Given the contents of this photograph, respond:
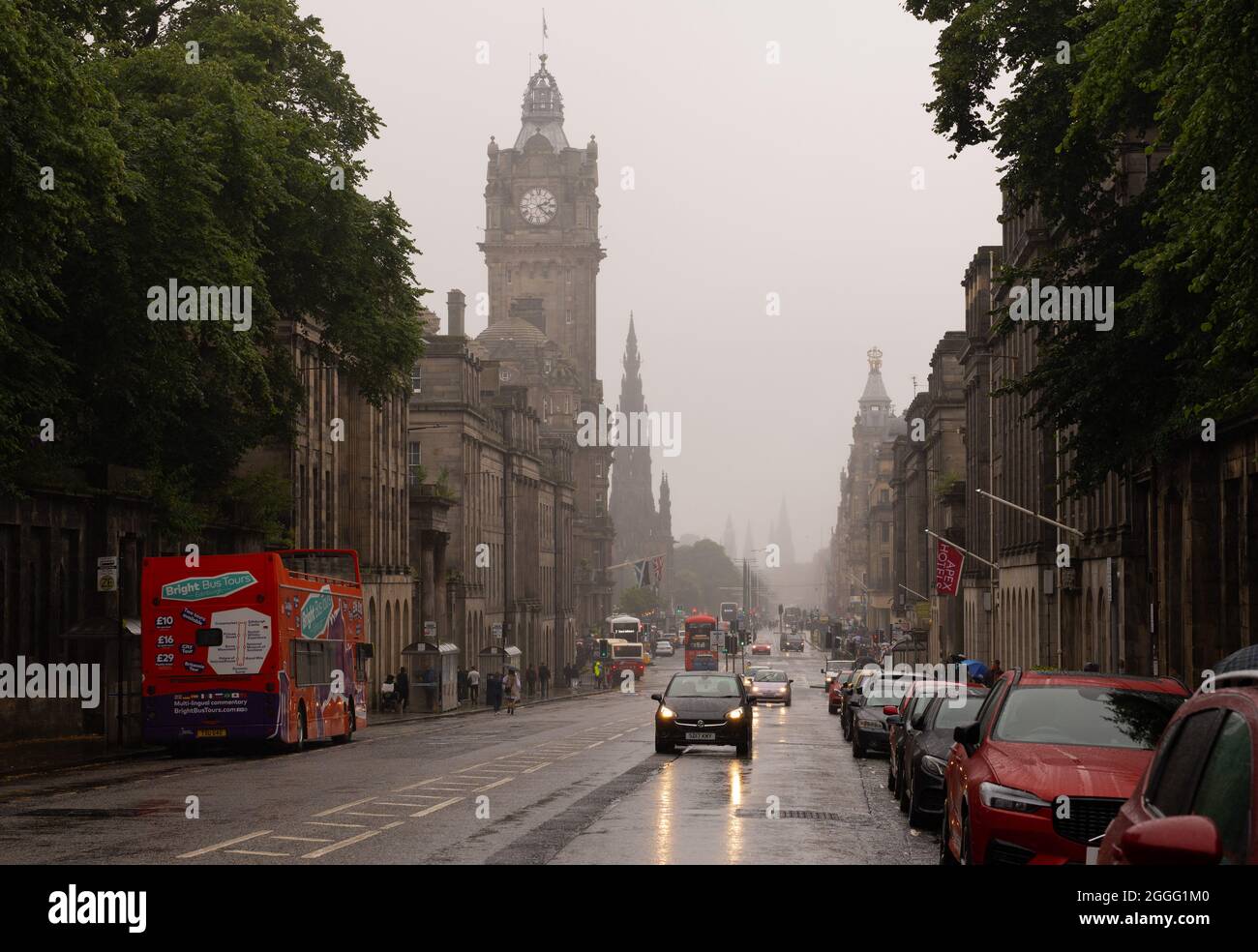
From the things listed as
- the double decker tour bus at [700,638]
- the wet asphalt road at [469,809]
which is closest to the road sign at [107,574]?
the wet asphalt road at [469,809]

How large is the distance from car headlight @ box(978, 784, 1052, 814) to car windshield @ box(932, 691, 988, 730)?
320 inches

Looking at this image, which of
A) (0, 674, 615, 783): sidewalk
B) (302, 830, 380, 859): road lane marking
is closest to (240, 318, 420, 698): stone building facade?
(0, 674, 615, 783): sidewalk

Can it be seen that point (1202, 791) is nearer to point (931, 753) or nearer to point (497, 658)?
point (931, 753)

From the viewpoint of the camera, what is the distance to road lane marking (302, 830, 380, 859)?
49.9 ft

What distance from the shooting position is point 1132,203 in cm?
3131

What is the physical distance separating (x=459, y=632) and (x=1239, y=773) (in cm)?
9085

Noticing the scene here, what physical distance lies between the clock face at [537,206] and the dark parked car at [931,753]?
170m

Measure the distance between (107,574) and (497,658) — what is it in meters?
59.0

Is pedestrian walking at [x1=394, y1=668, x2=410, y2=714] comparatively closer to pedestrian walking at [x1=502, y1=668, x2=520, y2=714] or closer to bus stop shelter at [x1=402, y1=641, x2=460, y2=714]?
bus stop shelter at [x1=402, y1=641, x2=460, y2=714]

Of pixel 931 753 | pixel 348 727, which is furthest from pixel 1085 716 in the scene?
pixel 348 727

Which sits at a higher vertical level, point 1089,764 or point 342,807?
point 1089,764

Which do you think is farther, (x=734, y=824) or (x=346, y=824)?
(x=734, y=824)

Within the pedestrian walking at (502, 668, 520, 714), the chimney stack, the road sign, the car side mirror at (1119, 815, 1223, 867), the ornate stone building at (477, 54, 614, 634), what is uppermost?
the ornate stone building at (477, 54, 614, 634)
